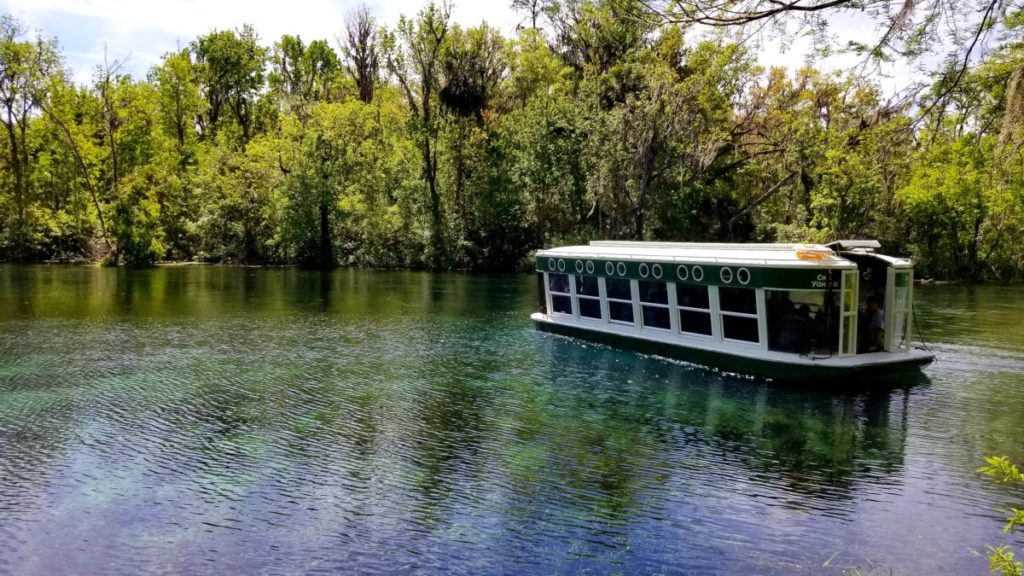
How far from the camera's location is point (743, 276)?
18.3 meters

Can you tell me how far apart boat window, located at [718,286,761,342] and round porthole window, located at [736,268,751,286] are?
0.24m

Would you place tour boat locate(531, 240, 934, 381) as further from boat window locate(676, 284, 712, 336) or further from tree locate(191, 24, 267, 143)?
tree locate(191, 24, 267, 143)

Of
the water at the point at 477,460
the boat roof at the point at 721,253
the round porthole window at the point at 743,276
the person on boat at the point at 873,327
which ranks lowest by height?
the water at the point at 477,460

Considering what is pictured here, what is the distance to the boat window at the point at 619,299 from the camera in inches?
888

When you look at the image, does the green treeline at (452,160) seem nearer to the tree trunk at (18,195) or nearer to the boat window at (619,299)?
the tree trunk at (18,195)

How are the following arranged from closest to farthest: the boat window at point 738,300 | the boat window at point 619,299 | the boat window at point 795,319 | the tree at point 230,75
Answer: the boat window at point 795,319 < the boat window at point 738,300 < the boat window at point 619,299 < the tree at point 230,75

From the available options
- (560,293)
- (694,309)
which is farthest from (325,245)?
(694,309)

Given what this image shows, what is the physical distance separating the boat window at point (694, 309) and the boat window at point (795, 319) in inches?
78.4

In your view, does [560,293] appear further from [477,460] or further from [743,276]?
[477,460]

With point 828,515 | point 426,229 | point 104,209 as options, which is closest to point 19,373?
point 828,515

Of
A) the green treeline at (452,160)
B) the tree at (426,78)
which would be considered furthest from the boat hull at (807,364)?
the tree at (426,78)

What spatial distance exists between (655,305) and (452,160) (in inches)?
1523

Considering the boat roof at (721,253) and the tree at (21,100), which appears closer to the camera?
the boat roof at (721,253)

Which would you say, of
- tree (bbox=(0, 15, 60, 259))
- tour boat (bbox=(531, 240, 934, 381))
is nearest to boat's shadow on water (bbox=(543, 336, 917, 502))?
tour boat (bbox=(531, 240, 934, 381))
